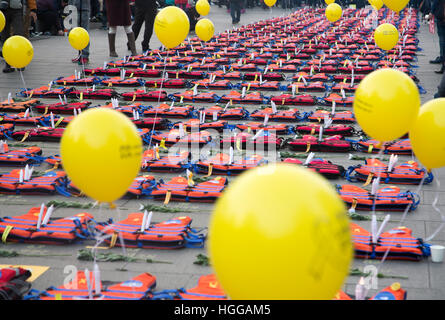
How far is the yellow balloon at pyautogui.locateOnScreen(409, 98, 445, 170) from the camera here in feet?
14.6

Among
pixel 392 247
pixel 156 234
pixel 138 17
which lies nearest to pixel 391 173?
pixel 392 247

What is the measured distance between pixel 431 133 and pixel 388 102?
423 mm

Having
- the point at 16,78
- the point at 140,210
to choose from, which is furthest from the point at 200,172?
the point at 16,78

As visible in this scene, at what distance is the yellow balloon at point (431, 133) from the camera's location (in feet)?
14.6

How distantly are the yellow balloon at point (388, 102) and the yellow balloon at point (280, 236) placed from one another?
2113 millimetres

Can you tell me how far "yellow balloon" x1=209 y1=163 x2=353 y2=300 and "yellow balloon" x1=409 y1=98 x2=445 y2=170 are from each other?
2253 mm

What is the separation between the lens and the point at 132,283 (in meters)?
4.22

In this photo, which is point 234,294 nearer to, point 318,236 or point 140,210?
point 318,236

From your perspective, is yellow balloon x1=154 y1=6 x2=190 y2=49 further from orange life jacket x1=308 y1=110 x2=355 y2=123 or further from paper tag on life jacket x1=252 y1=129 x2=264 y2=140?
orange life jacket x1=308 y1=110 x2=355 y2=123

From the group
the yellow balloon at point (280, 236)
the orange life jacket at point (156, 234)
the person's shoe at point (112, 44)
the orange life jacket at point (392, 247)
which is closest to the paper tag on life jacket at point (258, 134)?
the orange life jacket at point (156, 234)

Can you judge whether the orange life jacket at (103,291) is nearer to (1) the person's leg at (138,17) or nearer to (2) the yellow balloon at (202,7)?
(1) the person's leg at (138,17)

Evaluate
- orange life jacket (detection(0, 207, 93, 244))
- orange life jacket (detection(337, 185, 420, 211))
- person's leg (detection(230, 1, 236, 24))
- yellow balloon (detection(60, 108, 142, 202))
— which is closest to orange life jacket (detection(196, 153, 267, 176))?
orange life jacket (detection(337, 185, 420, 211))

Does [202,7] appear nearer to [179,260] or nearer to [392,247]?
[179,260]

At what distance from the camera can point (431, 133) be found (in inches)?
177
